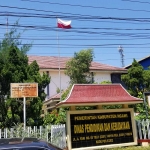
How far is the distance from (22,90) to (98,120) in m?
3.81

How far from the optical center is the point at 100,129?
11.6 metres

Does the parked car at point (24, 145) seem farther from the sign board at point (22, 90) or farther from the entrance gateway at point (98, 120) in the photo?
the sign board at point (22, 90)

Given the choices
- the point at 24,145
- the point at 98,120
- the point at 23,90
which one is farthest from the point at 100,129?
the point at 24,145

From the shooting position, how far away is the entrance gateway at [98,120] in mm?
11273

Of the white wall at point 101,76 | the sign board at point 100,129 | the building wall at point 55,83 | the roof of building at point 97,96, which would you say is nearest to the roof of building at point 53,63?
the white wall at point 101,76

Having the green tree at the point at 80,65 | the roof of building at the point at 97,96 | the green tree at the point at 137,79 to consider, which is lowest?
the roof of building at the point at 97,96

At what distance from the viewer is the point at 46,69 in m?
26.1

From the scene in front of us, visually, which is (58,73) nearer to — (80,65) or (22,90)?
(80,65)

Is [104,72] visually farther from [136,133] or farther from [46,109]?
[136,133]

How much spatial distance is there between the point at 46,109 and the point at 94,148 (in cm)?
1528

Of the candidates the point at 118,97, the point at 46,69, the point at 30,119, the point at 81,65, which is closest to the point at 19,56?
the point at 30,119

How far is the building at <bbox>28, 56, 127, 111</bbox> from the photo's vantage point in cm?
2608

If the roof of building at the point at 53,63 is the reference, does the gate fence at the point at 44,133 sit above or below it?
below

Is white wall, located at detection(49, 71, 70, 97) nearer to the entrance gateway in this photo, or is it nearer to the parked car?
the entrance gateway
